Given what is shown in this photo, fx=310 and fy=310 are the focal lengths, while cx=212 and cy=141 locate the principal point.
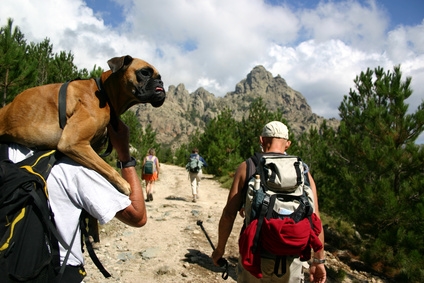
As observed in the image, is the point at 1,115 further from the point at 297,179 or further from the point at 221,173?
the point at 221,173

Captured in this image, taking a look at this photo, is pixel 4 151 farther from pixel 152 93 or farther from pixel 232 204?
pixel 232 204

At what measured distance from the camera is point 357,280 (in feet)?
19.4

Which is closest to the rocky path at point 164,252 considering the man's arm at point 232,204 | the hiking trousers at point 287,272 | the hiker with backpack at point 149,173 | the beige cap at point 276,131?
the hiker with backpack at point 149,173

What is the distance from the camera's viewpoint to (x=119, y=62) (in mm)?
2053

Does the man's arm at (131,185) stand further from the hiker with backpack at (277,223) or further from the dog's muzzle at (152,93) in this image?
the hiker with backpack at (277,223)

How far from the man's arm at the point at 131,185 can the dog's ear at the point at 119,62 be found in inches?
15.3

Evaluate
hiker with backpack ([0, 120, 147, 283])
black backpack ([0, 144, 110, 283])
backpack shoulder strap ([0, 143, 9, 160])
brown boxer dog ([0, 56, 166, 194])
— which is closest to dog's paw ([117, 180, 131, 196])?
brown boxer dog ([0, 56, 166, 194])

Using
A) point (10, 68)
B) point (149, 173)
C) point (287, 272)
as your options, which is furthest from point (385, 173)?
point (10, 68)

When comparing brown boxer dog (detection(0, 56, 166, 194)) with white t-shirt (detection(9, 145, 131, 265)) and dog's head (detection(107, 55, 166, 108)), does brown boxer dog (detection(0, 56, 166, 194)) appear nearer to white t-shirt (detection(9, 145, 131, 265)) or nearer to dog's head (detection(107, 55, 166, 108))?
dog's head (detection(107, 55, 166, 108))

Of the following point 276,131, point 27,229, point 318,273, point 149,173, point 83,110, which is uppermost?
point 276,131

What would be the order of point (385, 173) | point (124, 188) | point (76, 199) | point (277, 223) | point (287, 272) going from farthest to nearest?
point (385, 173) < point (287, 272) < point (277, 223) < point (124, 188) < point (76, 199)

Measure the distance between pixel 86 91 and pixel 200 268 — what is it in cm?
402

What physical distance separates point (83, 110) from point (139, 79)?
418mm

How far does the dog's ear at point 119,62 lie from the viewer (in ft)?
6.59
